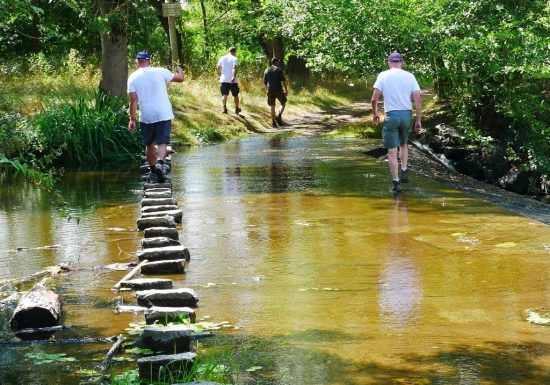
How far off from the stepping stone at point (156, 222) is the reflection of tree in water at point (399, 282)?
2084 millimetres

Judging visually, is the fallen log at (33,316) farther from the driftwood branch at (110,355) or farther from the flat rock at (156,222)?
the flat rock at (156,222)

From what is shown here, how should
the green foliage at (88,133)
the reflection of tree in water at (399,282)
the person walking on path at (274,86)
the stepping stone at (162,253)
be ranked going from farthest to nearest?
the person walking on path at (274,86)
the green foliage at (88,133)
the stepping stone at (162,253)
the reflection of tree in water at (399,282)

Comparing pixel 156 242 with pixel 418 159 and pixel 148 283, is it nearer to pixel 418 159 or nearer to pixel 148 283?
pixel 148 283

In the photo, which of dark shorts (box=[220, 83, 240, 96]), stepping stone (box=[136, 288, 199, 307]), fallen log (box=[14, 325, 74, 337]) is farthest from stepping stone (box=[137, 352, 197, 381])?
dark shorts (box=[220, 83, 240, 96])

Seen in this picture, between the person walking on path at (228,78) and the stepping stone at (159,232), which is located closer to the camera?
the stepping stone at (159,232)

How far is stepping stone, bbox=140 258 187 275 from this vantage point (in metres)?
7.47

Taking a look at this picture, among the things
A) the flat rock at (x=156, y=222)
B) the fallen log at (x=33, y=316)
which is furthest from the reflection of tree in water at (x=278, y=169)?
the fallen log at (x=33, y=316)

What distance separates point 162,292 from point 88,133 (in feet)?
33.8

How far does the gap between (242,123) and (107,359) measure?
59.9 feet

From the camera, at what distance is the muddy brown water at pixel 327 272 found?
5.24 meters

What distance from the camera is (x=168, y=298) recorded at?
6312 mm

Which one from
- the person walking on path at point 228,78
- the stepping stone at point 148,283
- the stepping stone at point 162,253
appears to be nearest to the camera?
the stepping stone at point 148,283

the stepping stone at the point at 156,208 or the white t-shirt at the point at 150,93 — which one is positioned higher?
the white t-shirt at the point at 150,93

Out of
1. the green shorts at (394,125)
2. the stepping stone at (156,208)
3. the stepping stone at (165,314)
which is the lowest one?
the stepping stone at (165,314)
